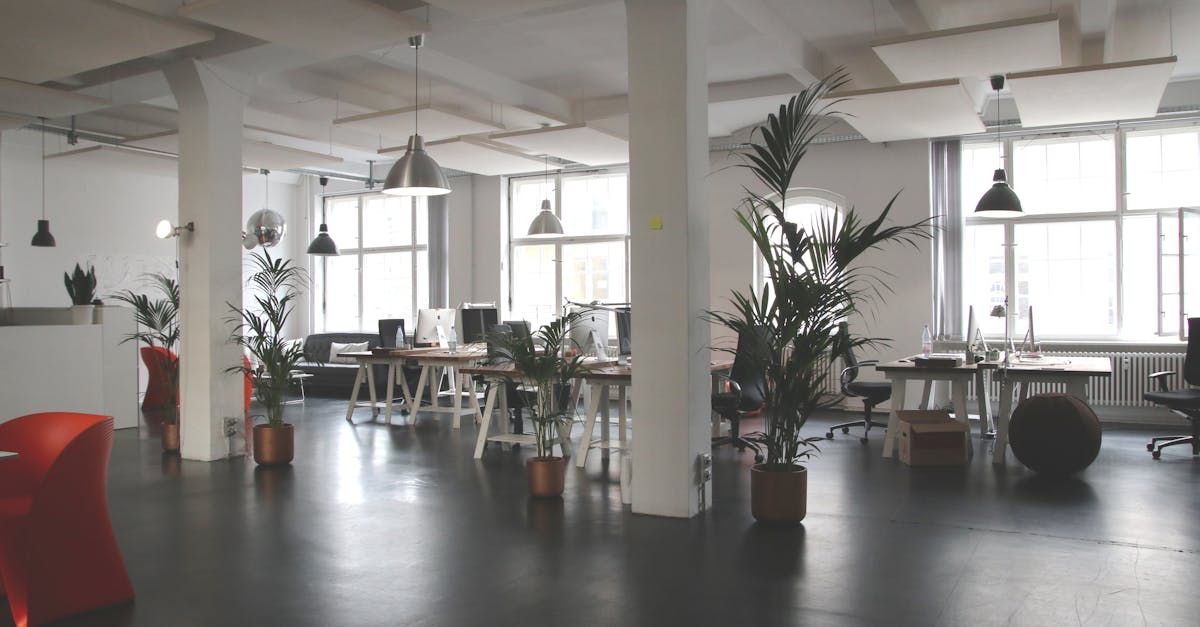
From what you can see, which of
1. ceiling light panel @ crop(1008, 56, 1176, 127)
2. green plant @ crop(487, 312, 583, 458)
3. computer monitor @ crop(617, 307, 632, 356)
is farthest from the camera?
computer monitor @ crop(617, 307, 632, 356)

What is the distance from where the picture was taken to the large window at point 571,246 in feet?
40.1

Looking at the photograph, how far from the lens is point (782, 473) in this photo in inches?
195

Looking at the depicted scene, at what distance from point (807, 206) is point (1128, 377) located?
3.90 metres

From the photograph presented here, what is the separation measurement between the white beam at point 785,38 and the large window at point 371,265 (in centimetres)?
716

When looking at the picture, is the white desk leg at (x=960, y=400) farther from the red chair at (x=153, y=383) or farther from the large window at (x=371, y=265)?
the red chair at (x=153, y=383)

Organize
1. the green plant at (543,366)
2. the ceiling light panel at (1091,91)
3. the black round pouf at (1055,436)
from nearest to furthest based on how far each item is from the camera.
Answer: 1. the green plant at (543,366)
2. the black round pouf at (1055,436)
3. the ceiling light panel at (1091,91)

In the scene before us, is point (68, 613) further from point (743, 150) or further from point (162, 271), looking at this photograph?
point (162, 271)

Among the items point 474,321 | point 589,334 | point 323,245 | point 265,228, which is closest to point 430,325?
point 474,321

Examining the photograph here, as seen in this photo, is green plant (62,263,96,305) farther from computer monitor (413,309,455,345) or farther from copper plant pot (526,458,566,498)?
copper plant pot (526,458,566,498)

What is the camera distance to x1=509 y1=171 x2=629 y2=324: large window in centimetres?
1223

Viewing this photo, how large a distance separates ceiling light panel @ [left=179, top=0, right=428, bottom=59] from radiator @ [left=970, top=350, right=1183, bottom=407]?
7.16 metres

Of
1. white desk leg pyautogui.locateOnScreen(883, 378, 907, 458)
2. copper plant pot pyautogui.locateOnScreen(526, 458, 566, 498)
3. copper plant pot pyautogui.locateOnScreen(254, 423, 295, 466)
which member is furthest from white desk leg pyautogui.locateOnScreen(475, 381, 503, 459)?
white desk leg pyautogui.locateOnScreen(883, 378, 907, 458)

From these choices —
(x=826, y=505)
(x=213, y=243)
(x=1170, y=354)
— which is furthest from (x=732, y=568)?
(x=1170, y=354)

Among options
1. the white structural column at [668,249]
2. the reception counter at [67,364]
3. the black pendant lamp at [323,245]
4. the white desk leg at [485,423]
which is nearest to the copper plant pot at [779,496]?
the white structural column at [668,249]
